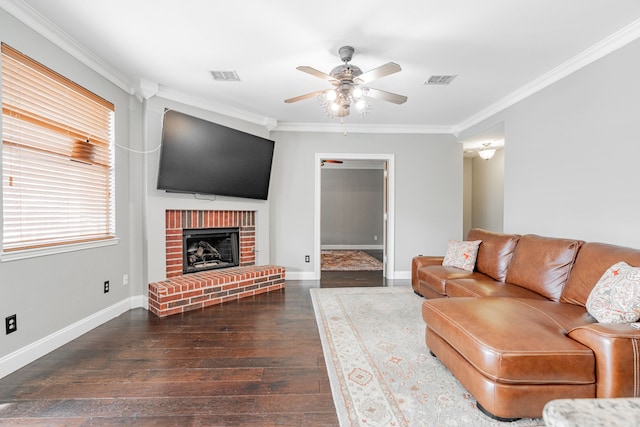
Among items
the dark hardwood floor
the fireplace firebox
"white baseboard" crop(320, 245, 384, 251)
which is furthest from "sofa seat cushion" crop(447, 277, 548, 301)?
"white baseboard" crop(320, 245, 384, 251)

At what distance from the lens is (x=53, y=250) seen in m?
2.38

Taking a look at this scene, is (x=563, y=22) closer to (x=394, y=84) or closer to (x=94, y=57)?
(x=394, y=84)

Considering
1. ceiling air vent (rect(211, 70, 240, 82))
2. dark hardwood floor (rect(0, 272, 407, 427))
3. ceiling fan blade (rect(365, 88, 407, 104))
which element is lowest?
dark hardwood floor (rect(0, 272, 407, 427))

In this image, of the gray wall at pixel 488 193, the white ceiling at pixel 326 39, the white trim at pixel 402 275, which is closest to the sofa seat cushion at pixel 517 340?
the white ceiling at pixel 326 39

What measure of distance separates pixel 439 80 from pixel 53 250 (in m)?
3.90

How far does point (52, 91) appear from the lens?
7.87 feet

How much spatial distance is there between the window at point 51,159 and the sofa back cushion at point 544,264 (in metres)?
4.06

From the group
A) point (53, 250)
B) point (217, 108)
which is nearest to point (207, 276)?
point (53, 250)

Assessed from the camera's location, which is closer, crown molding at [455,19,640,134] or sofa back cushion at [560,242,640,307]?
sofa back cushion at [560,242,640,307]

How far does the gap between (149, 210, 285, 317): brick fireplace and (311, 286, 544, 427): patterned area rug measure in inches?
42.0

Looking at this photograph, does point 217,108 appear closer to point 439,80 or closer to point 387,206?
point 439,80

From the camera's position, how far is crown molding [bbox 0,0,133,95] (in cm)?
204

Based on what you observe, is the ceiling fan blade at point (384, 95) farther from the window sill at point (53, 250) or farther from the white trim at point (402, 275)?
the white trim at point (402, 275)

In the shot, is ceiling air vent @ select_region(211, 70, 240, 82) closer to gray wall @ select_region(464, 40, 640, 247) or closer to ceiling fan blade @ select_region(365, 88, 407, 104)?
ceiling fan blade @ select_region(365, 88, 407, 104)
